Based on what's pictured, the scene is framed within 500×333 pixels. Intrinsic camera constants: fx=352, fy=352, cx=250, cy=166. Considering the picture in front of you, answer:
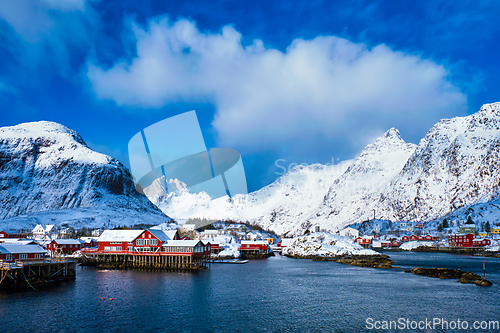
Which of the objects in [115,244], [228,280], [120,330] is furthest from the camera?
[115,244]

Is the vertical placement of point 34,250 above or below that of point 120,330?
above

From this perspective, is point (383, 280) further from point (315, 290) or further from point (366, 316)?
point (366, 316)

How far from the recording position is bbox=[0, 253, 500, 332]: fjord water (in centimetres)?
3372

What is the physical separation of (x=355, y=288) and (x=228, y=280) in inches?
868

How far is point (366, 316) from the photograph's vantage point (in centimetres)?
3759

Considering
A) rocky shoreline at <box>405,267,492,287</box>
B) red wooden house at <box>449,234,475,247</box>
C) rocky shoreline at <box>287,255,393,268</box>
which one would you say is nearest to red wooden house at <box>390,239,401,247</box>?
red wooden house at <box>449,234,475,247</box>

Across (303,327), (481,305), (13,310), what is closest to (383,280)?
(481,305)

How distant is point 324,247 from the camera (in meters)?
131

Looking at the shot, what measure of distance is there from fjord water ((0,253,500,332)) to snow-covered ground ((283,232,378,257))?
6683 centimetres

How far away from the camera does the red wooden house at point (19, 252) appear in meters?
56.5

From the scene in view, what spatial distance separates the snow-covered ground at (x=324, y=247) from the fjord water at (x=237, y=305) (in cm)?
6683

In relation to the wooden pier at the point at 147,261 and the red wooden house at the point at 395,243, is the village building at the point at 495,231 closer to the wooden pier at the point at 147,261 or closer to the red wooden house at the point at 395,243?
the red wooden house at the point at 395,243
